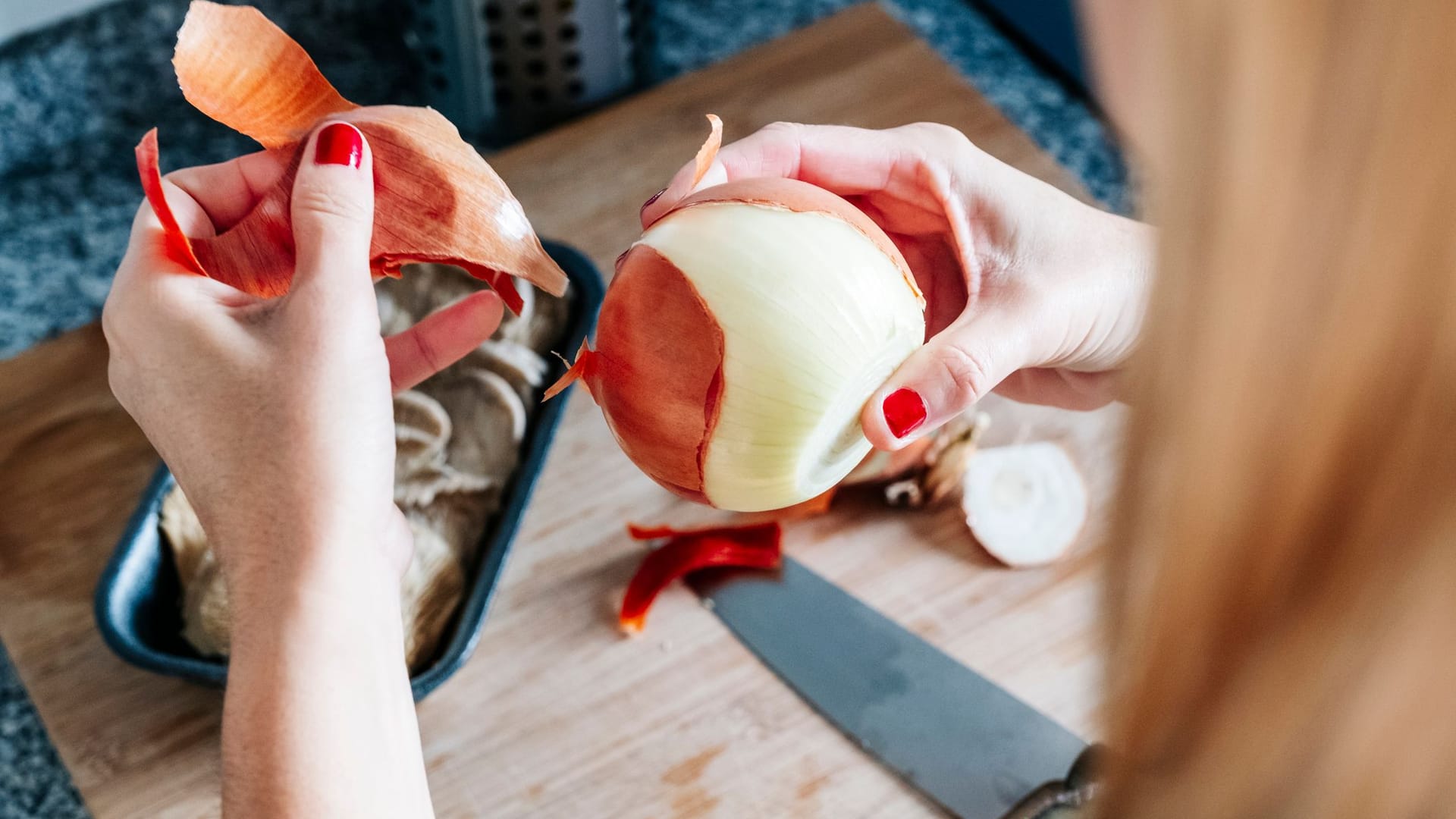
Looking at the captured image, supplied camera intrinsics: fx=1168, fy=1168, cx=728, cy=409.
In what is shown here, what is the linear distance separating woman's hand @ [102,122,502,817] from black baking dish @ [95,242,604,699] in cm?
22

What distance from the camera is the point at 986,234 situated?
79 cm

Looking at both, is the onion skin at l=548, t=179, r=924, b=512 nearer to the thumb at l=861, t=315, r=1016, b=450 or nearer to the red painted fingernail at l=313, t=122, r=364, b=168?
the thumb at l=861, t=315, r=1016, b=450

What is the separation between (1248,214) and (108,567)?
0.84m

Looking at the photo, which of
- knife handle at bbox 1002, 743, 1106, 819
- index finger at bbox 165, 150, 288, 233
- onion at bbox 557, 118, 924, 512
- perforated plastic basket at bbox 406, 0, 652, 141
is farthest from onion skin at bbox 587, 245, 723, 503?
perforated plastic basket at bbox 406, 0, 652, 141

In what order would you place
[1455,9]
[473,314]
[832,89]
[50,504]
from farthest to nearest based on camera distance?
1. [832,89]
2. [50,504]
3. [473,314]
4. [1455,9]

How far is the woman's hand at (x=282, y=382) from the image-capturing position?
1.94 ft

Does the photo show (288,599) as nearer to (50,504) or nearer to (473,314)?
(473,314)

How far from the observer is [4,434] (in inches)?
40.8

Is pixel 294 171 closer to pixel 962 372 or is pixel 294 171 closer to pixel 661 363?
pixel 661 363

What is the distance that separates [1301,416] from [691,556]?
683 millimetres

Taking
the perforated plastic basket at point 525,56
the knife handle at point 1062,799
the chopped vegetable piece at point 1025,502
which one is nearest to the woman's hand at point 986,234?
the chopped vegetable piece at point 1025,502

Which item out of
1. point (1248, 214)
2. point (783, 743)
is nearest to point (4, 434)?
point (783, 743)

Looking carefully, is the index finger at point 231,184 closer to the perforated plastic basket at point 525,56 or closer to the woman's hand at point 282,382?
the woman's hand at point 282,382

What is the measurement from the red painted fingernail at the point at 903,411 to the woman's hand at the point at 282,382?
0.27m
